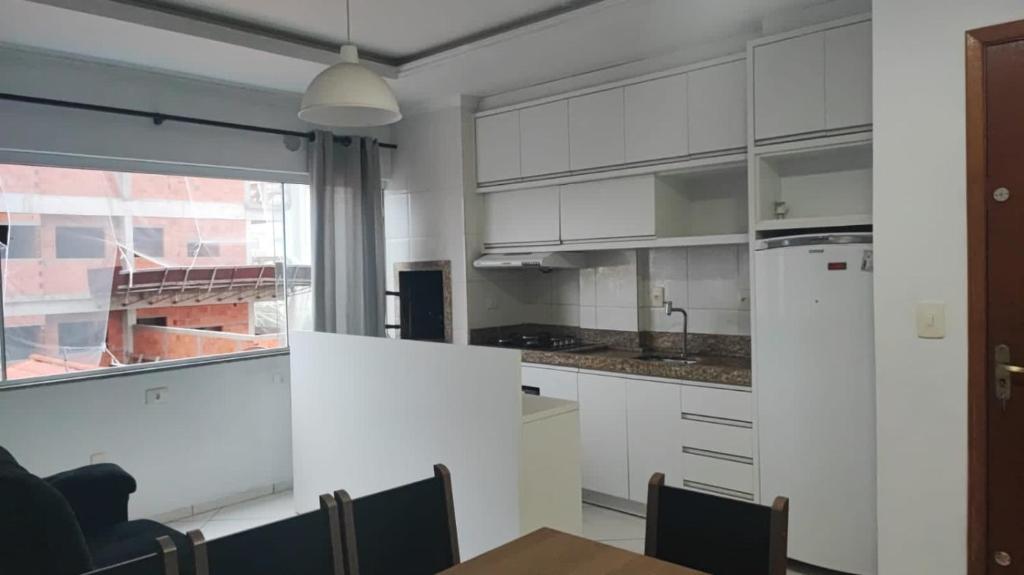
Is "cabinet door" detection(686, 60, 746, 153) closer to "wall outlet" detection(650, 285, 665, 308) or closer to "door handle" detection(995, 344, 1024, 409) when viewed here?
"wall outlet" detection(650, 285, 665, 308)

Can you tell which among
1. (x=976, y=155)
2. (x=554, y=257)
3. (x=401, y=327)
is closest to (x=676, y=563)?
(x=976, y=155)

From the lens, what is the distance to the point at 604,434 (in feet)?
12.7

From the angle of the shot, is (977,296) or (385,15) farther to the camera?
(385,15)

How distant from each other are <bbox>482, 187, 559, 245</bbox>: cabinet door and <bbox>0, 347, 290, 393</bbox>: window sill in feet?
5.30

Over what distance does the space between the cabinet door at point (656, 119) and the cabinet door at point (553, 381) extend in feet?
4.25

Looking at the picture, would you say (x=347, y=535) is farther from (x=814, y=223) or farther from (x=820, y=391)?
(x=814, y=223)

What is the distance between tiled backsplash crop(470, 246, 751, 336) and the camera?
12.9 feet

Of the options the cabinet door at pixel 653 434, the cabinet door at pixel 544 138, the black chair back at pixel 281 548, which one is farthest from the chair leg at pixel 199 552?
the cabinet door at pixel 544 138

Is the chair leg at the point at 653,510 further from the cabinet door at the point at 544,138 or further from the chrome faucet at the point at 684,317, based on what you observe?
the cabinet door at the point at 544,138

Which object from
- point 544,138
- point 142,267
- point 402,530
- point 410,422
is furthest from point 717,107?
point 142,267

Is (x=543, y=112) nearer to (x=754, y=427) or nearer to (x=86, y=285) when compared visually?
(x=754, y=427)

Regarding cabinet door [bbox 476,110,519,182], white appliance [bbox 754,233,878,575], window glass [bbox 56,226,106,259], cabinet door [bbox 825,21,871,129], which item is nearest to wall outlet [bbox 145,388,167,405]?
window glass [bbox 56,226,106,259]

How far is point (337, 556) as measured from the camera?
5.10ft

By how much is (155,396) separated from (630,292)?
286 centimetres
